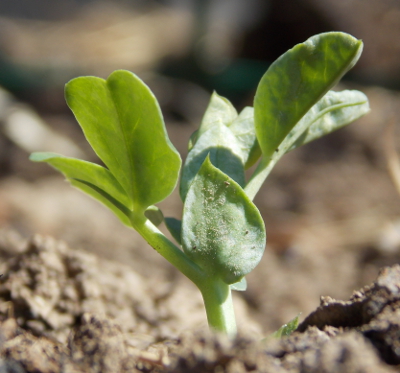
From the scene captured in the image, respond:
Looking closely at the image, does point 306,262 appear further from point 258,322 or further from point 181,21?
point 181,21

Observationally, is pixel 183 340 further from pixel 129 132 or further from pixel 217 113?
pixel 217 113

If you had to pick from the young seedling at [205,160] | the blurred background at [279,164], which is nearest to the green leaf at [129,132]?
the young seedling at [205,160]

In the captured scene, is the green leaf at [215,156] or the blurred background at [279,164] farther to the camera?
the blurred background at [279,164]

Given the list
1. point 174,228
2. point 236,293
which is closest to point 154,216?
point 174,228

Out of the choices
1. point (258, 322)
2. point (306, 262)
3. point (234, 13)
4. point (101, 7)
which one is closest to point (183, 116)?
point (306, 262)

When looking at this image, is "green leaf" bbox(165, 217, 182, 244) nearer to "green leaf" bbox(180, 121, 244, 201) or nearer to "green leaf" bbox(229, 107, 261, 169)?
"green leaf" bbox(180, 121, 244, 201)

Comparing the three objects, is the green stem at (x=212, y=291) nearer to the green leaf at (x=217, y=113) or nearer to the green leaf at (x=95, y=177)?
the green leaf at (x=95, y=177)
